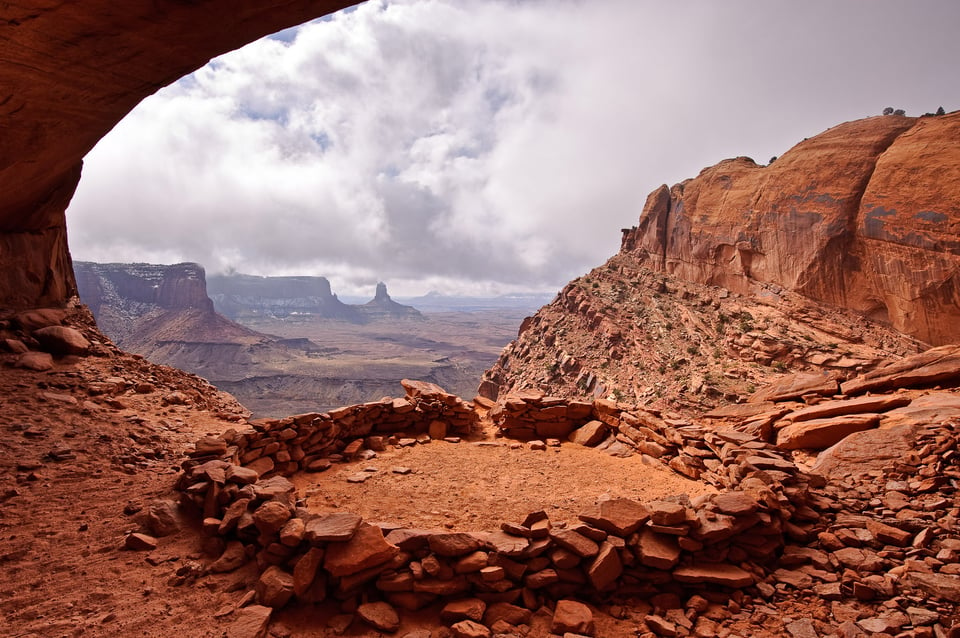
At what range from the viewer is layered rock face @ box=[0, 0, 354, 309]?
5.31 m

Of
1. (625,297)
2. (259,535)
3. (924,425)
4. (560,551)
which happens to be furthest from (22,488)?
(625,297)

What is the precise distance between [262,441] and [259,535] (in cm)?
388

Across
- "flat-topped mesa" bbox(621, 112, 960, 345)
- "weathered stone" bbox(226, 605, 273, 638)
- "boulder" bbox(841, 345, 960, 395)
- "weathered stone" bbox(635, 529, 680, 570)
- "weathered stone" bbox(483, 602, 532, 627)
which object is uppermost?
"flat-topped mesa" bbox(621, 112, 960, 345)

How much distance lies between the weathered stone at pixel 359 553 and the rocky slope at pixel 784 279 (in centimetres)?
2546

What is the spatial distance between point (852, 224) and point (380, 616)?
3844 cm

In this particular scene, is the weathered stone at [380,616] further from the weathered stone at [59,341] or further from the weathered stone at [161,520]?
the weathered stone at [59,341]

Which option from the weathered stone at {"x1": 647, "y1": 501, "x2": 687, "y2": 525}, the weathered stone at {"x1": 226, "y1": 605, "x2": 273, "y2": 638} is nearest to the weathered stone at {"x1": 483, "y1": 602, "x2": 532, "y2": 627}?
the weathered stone at {"x1": 647, "y1": 501, "x2": 687, "y2": 525}

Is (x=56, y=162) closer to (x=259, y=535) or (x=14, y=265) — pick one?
(x=14, y=265)

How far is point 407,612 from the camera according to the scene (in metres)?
4.25

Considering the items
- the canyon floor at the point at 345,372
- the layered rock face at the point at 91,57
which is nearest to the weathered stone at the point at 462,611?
the layered rock face at the point at 91,57

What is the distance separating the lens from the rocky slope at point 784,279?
24.8 m

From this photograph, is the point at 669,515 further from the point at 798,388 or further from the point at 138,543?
the point at 798,388

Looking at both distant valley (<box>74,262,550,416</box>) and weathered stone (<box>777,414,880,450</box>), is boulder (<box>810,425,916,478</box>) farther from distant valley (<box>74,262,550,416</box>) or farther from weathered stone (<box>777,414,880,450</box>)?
distant valley (<box>74,262,550,416</box>)

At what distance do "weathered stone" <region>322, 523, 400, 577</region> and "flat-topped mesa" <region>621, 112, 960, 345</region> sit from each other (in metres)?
34.8
